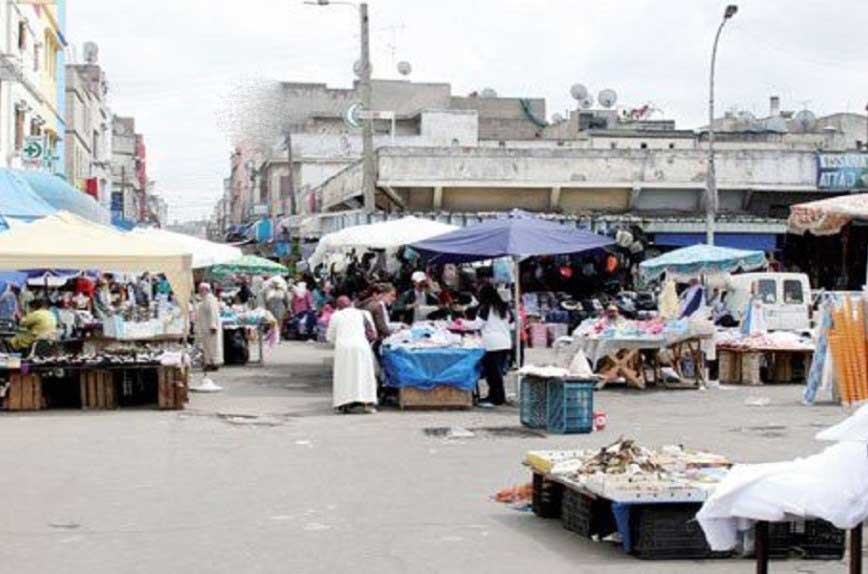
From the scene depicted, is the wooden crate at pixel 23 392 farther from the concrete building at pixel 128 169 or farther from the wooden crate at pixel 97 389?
the concrete building at pixel 128 169

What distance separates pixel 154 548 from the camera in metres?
9.34

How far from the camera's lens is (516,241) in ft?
64.2

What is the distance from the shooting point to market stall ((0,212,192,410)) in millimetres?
18625

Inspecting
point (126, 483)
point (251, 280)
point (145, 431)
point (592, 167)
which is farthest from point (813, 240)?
point (126, 483)

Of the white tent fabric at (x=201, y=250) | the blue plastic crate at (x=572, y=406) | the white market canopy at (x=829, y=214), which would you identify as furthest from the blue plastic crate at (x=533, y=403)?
the white tent fabric at (x=201, y=250)

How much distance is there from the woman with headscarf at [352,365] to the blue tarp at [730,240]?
21165mm

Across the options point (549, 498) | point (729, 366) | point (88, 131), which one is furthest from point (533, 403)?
point (88, 131)

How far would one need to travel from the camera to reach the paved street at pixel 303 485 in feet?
29.8

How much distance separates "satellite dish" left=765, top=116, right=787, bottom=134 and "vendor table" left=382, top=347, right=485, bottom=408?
4928 centimetres

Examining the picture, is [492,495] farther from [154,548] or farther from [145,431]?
[145,431]

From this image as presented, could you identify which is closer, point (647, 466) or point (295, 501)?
point (647, 466)

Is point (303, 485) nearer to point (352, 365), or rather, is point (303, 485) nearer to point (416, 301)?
point (352, 365)

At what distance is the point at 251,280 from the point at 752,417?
111ft

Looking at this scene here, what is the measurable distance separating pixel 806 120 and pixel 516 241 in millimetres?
53979
